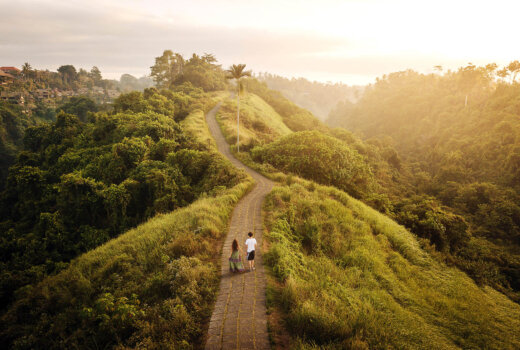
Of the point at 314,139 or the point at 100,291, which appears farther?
the point at 314,139

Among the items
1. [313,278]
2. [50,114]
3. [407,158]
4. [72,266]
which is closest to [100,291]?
[72,266]

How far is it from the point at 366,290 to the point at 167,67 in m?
87.2

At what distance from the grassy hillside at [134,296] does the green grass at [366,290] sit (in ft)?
8.93

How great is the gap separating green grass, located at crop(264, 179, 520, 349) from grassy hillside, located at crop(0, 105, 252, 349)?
2.72 meters

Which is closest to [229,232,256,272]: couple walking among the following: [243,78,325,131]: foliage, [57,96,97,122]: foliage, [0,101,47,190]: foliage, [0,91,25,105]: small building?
[243,78,325,131]: foliage

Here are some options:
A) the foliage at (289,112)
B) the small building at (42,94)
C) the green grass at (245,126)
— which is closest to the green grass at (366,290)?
the green grass at (245,126)

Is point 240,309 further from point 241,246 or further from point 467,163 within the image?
point 467,163

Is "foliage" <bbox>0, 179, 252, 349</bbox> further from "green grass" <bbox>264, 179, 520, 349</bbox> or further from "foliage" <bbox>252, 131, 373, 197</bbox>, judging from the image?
"foliage" <bbox>252, 131, 373, 197</bbox>

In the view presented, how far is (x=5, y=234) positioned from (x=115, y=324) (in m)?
24.8

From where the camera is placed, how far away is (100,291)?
31.4 feet

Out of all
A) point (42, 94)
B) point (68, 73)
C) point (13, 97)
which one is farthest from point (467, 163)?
point (68, 73)

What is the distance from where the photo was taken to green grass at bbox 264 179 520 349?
6.92 m

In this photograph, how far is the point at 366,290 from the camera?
931 centimetres

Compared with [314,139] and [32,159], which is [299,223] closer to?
[314,139]
